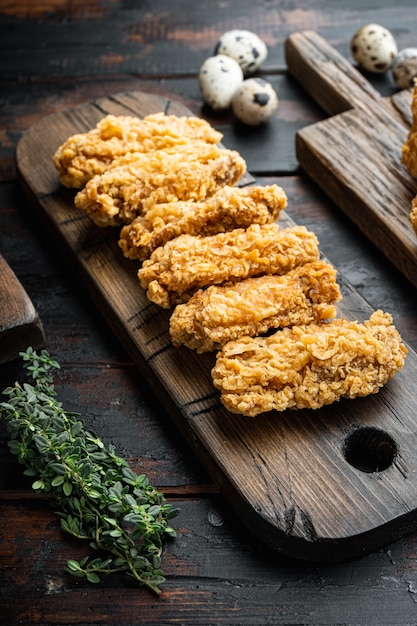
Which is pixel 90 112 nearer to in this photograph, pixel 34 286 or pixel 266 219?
pixel 34 286

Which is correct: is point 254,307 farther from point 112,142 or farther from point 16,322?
point 112,142

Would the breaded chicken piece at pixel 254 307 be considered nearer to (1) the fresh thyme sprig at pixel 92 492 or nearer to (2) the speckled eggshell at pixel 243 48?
(1) the fresh thyme sprig at pixel 92 492

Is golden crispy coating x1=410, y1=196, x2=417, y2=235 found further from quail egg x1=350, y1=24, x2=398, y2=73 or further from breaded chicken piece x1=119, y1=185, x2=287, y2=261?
quail egg x1=350, y1=24, x2=398, y2=73

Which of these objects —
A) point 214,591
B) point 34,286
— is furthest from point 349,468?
point 34,286

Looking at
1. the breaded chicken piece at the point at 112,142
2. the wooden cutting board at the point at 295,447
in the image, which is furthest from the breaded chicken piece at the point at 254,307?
the breaded chicken piece at the point at 112,142

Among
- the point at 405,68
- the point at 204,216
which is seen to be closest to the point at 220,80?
the point at 405,68

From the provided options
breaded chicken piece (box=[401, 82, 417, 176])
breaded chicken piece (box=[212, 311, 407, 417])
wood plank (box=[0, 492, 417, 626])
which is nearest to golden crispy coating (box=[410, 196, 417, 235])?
breaded chicken piece (box=[401, 82, 417, 176])
